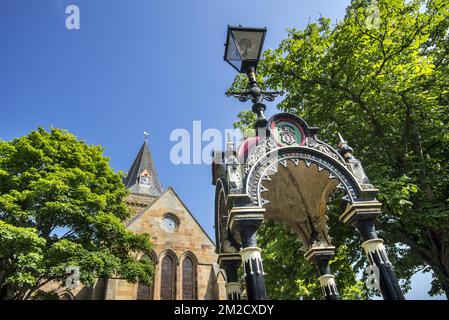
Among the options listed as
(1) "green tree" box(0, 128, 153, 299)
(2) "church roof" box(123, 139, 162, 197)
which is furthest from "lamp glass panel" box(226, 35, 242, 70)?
(2) "church roof" box(123, 139, 162, 197)

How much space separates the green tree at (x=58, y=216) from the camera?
1162 cm

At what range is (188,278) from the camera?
75.0 feet

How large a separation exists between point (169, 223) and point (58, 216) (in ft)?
40.6

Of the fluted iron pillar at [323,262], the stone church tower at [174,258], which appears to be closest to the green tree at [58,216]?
the stone church tower at [174,258]

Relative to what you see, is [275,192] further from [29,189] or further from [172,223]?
[172,223]

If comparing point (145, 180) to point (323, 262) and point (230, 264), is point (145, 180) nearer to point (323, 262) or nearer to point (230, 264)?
point (230, 264)

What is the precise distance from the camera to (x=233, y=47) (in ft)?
22.5

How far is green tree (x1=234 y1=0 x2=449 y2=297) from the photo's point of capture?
9031mm

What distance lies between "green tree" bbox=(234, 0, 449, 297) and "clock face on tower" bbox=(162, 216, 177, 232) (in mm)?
16521

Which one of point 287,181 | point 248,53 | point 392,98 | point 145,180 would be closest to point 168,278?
point 287,181

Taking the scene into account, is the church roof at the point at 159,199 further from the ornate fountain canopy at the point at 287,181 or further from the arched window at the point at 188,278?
the ornate fountain canopy at the point at 287,181

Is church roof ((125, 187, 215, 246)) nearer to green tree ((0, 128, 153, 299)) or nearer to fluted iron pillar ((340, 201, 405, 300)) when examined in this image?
green tree ((0, 128, 153, 299))
